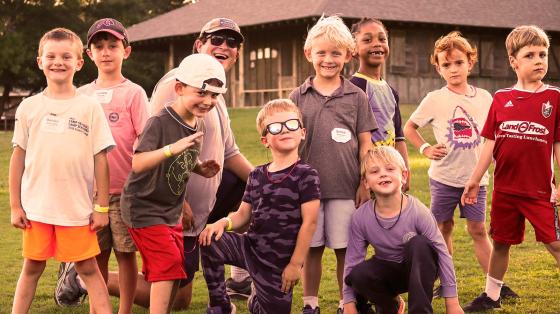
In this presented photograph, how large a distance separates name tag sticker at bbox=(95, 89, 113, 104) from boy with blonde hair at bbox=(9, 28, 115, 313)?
1.51 ft

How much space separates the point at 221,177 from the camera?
5781 mm

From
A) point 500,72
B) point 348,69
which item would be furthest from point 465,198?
point 500,72

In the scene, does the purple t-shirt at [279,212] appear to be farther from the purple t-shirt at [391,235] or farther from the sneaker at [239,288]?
the sneaker at [239,288]

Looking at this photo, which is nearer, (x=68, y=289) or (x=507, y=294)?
(x=68, y=289)

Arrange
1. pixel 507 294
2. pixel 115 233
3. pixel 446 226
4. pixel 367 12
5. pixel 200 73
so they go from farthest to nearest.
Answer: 1. pixel 367 12
2. pixel 446 226
3. pixel 507 294
4. pixel 115 233
5. pixel 200 73

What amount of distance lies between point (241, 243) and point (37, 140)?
49.6 inches

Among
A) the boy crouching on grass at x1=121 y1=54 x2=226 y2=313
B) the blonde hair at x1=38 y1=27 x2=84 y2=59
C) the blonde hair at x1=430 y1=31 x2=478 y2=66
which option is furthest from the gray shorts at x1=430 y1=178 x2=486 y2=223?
the blonde hair at x1=38 y1=27 x2=84 y2=59

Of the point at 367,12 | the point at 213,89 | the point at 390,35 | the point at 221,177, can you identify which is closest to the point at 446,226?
the point at 221,177

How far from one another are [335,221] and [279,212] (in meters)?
0.53

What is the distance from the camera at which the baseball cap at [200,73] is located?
15.6 ft

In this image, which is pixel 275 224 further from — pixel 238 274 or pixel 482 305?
pixel 482 305

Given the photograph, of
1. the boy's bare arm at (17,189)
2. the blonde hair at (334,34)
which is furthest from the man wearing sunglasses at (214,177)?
the boy's bare arm at (17,189)

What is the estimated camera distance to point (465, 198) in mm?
5883

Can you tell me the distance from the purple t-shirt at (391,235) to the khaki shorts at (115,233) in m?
1.28
